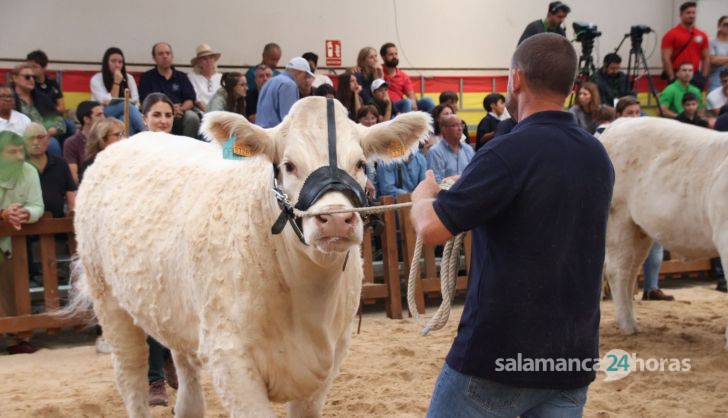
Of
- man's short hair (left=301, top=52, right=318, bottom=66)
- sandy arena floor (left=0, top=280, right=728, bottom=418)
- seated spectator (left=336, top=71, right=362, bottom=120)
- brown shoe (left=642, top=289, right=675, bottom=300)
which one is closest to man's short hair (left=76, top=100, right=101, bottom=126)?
sandy arena floor (left=0, top=280, right=728, bottom=418)

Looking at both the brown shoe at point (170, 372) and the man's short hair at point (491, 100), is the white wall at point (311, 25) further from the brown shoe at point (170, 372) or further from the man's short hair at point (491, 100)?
the brown shoe at point (170, 372)

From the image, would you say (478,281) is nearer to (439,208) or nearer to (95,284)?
(439,208)

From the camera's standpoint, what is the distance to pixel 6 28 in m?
9.73

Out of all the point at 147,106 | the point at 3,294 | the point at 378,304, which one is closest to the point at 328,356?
the point at 147,106

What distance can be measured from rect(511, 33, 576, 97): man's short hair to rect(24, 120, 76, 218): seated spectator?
19.4ft

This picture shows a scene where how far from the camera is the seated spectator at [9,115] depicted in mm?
8164

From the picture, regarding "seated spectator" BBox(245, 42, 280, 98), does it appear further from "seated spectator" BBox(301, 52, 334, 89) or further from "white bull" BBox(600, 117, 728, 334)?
"white bull" BBox(600, 117, 728, 334)

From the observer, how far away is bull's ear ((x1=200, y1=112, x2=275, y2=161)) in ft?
11.9

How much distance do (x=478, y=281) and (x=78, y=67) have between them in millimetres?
8377

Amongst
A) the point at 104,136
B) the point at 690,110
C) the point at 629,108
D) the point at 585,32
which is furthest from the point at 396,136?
the point at 690,110

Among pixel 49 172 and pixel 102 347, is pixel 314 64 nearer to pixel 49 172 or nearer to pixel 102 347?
pixel 49 172

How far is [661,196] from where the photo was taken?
7109 millimetres

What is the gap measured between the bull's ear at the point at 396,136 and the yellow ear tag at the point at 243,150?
1.56 ft

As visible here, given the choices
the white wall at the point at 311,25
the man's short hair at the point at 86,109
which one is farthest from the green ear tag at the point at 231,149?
the white wall at the point at 311,25
